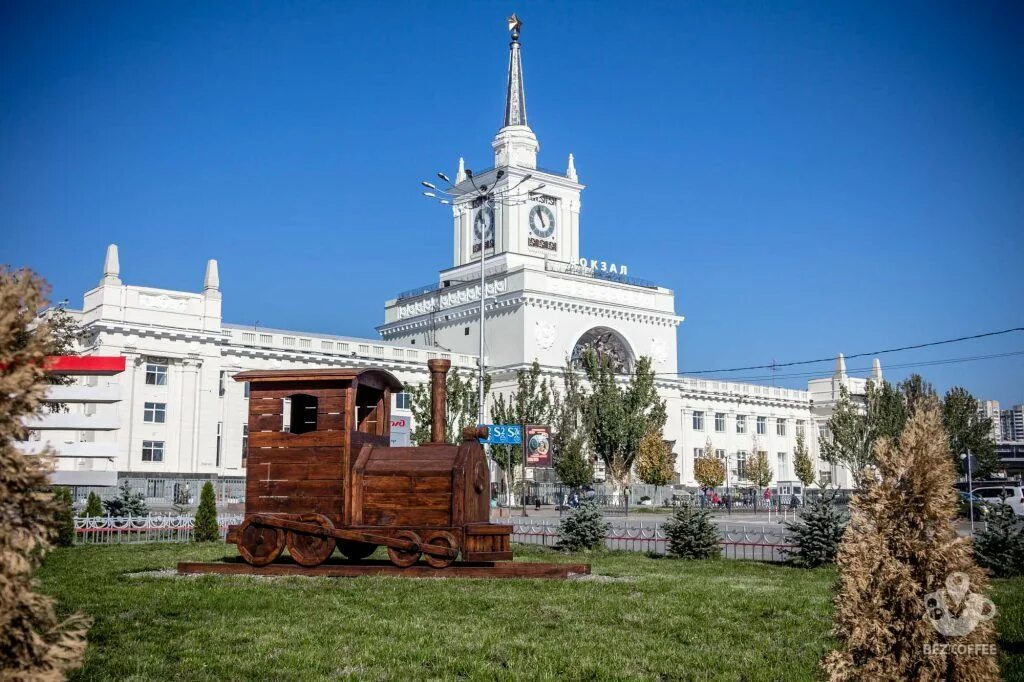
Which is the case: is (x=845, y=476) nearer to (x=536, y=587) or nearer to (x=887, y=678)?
(x=536, y=587)

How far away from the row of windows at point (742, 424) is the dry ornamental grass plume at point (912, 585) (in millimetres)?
71338

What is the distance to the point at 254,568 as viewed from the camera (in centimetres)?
1427

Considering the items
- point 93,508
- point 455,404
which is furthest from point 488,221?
point 93,508

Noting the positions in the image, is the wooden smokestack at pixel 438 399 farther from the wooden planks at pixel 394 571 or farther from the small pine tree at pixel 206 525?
the small pine tree at pixel 206 525

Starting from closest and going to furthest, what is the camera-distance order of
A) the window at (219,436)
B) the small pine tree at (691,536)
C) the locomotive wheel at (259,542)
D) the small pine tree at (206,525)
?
1. the locomotive wheel at (259,542)
2. the small pine tree at (691,536)
3. the small pine tree at (206,525)
4. the window at (219,436)

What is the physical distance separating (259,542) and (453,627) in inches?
205

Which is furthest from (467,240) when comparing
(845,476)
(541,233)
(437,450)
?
(437,450)

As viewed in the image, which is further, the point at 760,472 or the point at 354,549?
the point at 760,472

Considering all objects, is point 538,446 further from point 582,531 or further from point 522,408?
point 582,531

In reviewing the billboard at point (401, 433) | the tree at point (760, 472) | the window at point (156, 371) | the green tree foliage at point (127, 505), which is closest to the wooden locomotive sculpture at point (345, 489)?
the green tree foliage at point (127, 505)

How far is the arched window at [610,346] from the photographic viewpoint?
68.8 m

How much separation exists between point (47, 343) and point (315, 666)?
494cm

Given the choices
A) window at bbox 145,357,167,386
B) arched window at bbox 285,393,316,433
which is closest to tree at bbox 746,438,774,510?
window at bbox 145,357,167,386

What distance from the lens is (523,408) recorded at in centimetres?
5631
